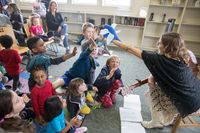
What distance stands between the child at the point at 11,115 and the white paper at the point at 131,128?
1080mm

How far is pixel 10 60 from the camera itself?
7.29 feet

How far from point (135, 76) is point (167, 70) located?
1.78 metres

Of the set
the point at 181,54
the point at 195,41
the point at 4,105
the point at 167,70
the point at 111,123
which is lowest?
the point at 111,123

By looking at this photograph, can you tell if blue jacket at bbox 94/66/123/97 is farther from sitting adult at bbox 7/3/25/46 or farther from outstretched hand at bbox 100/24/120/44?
sitting adult at bbox 7/3/25/46

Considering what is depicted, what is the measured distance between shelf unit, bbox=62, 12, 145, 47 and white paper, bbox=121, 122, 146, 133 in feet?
10.3

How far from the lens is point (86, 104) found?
2256mm

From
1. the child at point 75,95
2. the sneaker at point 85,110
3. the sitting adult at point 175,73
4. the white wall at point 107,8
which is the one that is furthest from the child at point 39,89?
the white wall at point 107,8

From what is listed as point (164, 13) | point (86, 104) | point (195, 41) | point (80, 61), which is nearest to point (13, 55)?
point (80, 61)

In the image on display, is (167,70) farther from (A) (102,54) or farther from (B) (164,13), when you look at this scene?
(B) (164,13)

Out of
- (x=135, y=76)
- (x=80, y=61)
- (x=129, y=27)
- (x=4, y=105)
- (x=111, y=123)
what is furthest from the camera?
(x=129, y=27)

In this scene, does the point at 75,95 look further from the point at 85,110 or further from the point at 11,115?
the point at 11,115

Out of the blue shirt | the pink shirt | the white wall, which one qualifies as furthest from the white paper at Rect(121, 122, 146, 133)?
the white wall

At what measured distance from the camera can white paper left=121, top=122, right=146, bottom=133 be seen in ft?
6.15

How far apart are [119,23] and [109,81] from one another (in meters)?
2.84
